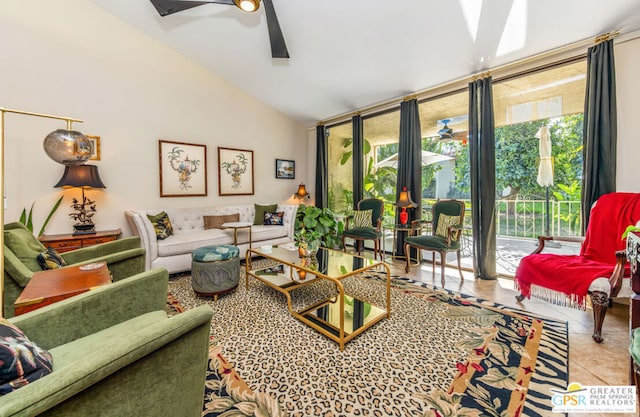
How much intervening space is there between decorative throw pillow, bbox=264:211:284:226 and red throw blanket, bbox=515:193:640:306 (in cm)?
337

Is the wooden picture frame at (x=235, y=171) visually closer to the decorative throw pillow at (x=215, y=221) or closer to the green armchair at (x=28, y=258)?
the decorative throw pillow at (x=215, y=221)

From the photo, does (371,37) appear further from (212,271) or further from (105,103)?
(105,103)

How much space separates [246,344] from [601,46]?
4.08 m

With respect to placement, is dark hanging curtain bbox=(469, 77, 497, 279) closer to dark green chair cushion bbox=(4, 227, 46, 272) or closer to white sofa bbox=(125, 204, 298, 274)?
white sofa bbox=(125, 204, 298, 274)

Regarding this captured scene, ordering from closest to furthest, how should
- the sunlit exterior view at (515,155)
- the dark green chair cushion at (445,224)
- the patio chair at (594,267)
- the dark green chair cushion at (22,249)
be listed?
1. the dark green chair cushion at (22,249)
2. the patio chair at (594,267)
3. the sunlit exterior view at (515,155)
4. the dark green chair cushion at (445,224)

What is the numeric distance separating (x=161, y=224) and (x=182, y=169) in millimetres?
1036

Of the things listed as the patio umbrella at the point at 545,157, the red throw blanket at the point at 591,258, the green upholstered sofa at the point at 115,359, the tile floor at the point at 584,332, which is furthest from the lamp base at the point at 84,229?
the patio umbrella at the point at 545,157

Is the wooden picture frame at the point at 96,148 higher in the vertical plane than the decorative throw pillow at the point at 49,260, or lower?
higher

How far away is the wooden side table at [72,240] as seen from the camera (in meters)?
2.86

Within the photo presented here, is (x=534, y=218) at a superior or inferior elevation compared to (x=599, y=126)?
inferior

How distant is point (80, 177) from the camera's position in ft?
9.88

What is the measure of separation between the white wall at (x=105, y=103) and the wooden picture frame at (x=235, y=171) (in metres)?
0.12

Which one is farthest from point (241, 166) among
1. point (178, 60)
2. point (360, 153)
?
point (360, 153)

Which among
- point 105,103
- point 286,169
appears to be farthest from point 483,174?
point 105,103
